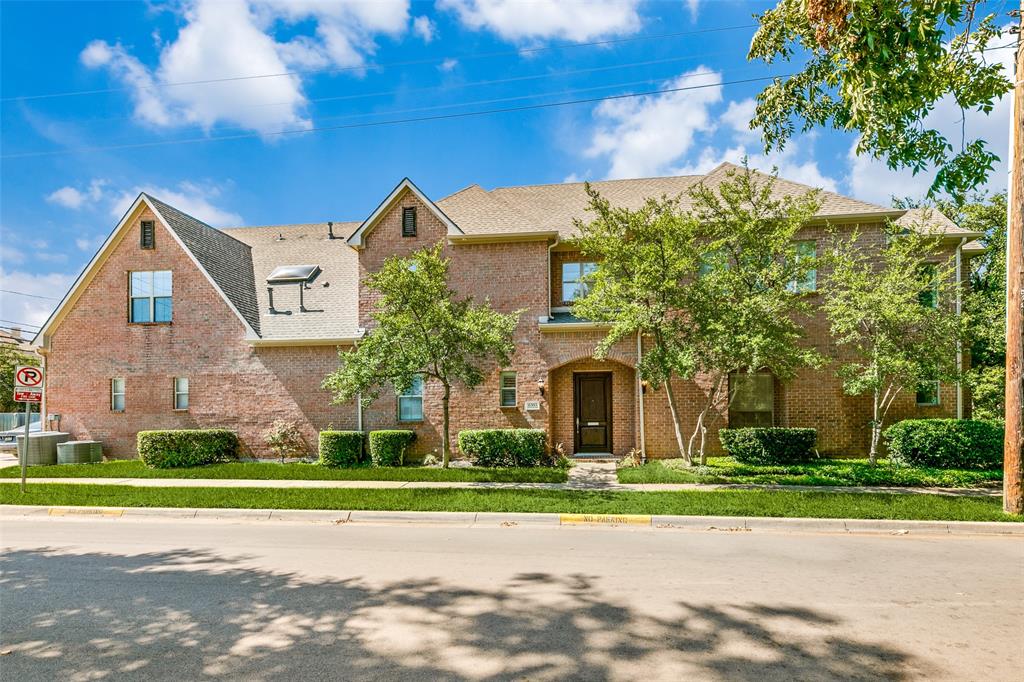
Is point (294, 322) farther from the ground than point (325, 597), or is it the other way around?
point (294, 322)

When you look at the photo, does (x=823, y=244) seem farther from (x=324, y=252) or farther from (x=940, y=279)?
(x=324, y=252)

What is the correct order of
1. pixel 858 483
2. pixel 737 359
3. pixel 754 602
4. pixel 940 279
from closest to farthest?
pixel 754 602
pixel 858 483
pixel 737 359
pixel 940 279

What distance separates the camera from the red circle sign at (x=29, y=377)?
11867mm

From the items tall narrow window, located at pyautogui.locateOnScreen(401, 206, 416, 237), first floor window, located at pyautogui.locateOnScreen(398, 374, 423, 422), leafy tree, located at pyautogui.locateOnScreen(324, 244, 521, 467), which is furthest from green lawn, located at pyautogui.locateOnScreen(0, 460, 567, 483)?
tall narrow window, located at pyautogui.locateOnScreen(401, 206, 416, 237)

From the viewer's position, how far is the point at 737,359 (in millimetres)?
12922

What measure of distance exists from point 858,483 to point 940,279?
5.92 meters

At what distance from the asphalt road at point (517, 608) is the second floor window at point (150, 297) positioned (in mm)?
11763

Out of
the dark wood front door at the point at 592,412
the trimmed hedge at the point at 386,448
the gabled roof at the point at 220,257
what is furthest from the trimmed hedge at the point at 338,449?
the dark wood front door at the point at 592,412

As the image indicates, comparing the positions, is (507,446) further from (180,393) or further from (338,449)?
(180,393)

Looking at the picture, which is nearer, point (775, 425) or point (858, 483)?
point (858, 483)

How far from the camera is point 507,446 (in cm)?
1520

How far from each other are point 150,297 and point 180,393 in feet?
11.0

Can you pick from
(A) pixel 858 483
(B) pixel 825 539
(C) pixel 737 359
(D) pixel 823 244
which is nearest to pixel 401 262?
(C) pixel 737 359

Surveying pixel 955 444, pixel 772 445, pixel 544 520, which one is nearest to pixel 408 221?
pixel 544 520
